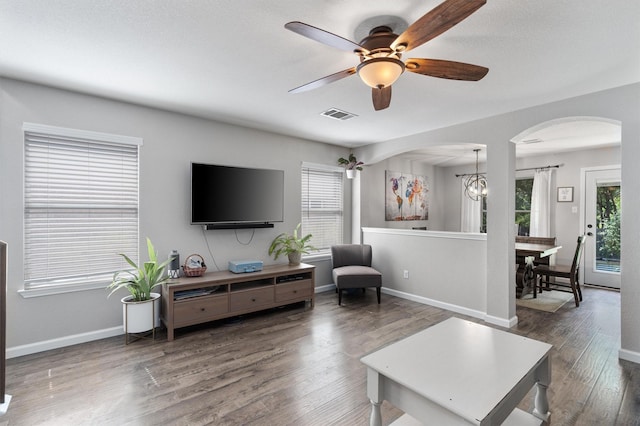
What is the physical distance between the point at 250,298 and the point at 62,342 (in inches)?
69.9

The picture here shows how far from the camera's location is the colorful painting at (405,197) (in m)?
5.97

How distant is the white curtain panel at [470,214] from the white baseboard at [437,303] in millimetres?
3104

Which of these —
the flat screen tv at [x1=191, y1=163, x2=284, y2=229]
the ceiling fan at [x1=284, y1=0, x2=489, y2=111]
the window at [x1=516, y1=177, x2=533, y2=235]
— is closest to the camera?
the ceiling fan at [x1=284, y1=0, x2=489, y2=111]

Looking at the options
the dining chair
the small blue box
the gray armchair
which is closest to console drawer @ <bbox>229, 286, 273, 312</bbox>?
the small blue box

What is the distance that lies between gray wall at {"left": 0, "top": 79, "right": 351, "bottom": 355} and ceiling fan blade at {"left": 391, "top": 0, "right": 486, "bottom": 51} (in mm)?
2778

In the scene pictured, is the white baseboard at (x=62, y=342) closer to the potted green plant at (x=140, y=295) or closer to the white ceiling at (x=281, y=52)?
the potted green plant at (x=140, y=295)

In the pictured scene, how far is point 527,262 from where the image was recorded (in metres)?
4.70

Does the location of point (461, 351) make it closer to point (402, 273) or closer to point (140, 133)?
point (402, 273)

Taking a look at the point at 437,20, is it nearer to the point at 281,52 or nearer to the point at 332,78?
the point at 332,78

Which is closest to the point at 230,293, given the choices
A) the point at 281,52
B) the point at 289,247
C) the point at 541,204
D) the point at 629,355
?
the point at 289,247

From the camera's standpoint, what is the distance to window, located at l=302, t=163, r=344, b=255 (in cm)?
493

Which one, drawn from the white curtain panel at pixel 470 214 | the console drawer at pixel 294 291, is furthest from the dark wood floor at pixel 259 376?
the white curtain panel at pixel 470 214

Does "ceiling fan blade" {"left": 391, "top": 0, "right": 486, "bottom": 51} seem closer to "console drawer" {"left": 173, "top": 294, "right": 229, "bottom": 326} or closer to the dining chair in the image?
"console drawer" {"left": 173, "top": 294, "right": 229, "bottom": 326}

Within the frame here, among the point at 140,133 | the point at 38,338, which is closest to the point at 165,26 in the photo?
Result: the point at 140,133
